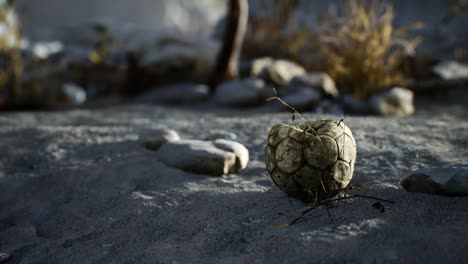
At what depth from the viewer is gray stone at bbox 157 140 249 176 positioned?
1985mm

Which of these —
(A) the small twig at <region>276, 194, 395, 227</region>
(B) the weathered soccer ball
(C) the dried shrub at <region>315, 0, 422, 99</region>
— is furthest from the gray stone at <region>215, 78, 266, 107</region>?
(A) the small twig at <region>276, 194, 395, 227</region>

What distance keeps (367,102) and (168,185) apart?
8.12 ft

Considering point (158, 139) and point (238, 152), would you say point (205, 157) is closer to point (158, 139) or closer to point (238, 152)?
point (238, 152)

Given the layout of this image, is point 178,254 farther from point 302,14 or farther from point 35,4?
point 35,4

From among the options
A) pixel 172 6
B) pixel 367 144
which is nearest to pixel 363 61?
pixel 367 144

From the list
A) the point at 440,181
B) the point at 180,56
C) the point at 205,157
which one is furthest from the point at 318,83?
the point at 440,181

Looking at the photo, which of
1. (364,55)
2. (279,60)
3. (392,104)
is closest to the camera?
(392,104)

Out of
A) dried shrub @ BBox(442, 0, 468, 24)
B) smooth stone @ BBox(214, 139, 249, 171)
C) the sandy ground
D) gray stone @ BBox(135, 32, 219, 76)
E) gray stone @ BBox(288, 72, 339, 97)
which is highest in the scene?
dried shrub @ BBox(442, 0, 468, 24)

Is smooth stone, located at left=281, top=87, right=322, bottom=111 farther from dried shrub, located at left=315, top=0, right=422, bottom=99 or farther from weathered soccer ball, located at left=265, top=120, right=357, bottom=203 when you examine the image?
weathered soccer ball, located at left=265, top=120, right=357, bottom=203

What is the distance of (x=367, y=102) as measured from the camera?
376cm

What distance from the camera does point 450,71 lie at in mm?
4840

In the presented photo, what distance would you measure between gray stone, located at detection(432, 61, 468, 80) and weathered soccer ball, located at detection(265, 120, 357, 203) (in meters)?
3.58

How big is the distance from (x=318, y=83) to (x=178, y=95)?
1.63 m

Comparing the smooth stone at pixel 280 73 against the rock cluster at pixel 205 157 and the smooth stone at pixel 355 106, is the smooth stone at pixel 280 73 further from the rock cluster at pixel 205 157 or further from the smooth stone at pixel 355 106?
the rock cluster at pixel 205 157
